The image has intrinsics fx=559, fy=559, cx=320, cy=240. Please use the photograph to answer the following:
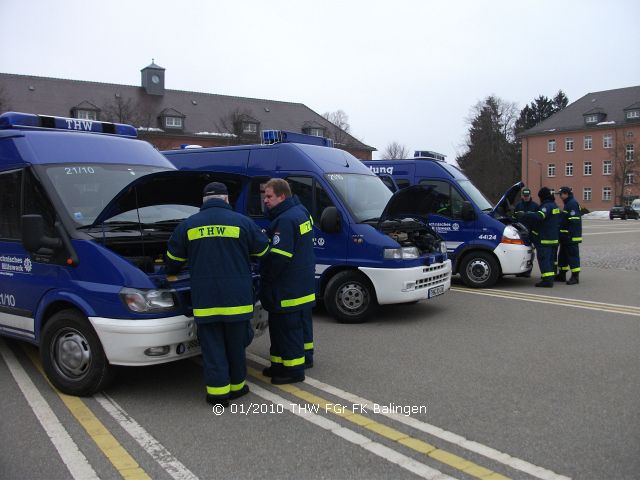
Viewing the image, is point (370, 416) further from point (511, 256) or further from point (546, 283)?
point (546, 283)

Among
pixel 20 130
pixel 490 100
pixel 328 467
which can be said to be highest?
pixel 490 100

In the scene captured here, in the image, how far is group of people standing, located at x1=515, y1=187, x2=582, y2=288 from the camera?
11047mm

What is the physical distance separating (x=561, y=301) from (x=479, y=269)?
1.80 m

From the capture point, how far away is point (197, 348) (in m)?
4.80

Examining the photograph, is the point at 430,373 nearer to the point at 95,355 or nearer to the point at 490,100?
the point at 95,355

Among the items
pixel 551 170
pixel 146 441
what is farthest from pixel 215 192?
pixel 551 170

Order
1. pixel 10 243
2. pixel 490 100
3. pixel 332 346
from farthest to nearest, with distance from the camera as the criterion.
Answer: pixel 490 100 → pixel 332 346 → pixel 10 243

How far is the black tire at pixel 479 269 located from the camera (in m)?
10.8

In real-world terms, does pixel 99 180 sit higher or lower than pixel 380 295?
higher

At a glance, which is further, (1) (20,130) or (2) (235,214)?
(1) (20,130)

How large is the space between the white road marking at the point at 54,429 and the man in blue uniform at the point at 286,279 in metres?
1.85

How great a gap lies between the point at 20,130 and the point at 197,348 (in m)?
2.96

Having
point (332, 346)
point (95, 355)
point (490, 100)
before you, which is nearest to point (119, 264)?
point (95, 355)

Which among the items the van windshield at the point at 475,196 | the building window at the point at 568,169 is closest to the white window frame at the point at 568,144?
the building window at the point at 568,169
